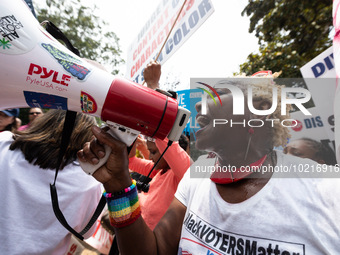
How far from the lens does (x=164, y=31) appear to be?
2.47 m

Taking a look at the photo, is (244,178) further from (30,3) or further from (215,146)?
(30,3)

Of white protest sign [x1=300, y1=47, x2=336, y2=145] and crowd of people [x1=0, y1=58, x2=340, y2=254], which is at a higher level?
white protest sign [x1=300, y1=47, x2=336, y2=145]

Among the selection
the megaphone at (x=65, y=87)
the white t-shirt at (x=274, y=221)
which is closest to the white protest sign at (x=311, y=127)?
the white t-shirt at (x=274, y=221)

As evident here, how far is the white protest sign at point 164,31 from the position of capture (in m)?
2.08

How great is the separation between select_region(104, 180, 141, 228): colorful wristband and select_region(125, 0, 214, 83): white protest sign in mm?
1577

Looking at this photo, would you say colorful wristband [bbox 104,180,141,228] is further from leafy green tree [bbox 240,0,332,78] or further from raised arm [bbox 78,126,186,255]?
leafy green tree [bbox 240,0,332,78]

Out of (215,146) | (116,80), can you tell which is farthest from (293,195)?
(116,80)

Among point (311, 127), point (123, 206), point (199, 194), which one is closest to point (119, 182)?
point (123, 206)

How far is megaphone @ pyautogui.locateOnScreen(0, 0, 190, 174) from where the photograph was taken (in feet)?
2.97

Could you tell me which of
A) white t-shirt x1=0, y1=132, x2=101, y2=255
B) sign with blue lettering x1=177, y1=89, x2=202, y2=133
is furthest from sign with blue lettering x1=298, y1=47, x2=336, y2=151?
white t-shirt x1=0, y1=132, x2=101, y2=255

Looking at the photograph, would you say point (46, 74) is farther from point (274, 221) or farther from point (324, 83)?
point (324, 83)

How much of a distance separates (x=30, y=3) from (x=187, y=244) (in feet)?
4.23

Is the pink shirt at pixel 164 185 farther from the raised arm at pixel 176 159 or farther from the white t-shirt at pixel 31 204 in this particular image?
the white t-shirt at pixel 31 204

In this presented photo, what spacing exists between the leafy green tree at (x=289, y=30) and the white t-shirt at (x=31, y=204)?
5858mm
